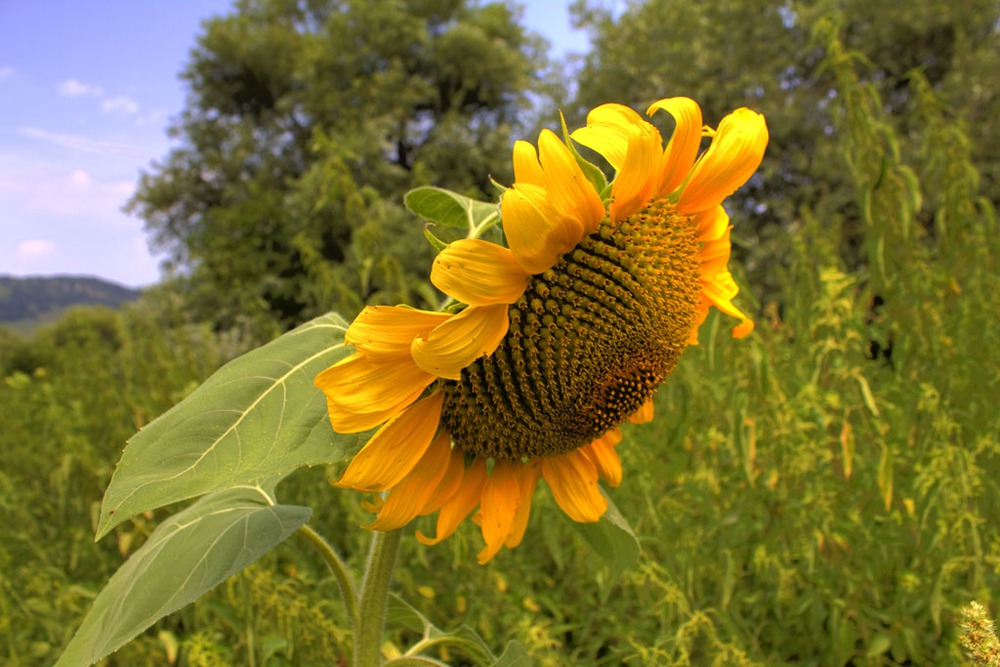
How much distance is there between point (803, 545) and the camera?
4.38ft

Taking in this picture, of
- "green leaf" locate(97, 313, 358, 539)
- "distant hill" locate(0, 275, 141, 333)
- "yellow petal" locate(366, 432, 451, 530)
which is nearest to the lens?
"green leaf" locate(97, 313, 358, 539)

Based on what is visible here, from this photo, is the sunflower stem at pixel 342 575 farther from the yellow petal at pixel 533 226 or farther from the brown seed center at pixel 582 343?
the yellow petal at pixel 533 226

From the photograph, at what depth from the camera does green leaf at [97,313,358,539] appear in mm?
455

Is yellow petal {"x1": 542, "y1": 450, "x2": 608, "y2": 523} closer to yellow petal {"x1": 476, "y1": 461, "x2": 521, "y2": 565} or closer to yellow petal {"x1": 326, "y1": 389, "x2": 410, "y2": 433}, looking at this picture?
yellow petal {"x1": 476, "y1": 461, "x2": 521, "y2": 565}

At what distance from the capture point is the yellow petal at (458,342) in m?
0.47

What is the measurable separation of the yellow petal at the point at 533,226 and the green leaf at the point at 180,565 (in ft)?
0.99

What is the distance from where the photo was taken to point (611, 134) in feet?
1.81

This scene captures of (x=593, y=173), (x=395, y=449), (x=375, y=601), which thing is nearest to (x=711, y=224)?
(x=593, y=173)

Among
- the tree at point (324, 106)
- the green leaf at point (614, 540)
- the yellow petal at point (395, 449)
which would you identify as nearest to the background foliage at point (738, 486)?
the green leaf at point (614, 540)

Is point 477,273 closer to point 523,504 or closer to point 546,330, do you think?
point 546,330

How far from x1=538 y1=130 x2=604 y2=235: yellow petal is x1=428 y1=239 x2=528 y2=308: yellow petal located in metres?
0.06

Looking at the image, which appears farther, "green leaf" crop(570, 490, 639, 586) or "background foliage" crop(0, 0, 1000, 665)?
"background foliage" crop(0, 0, 1000, 665)

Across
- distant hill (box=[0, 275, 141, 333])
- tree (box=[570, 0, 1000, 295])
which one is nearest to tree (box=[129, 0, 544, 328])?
tree (box=[570, 0, 1000, 295])

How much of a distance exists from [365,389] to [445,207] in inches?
11.5
